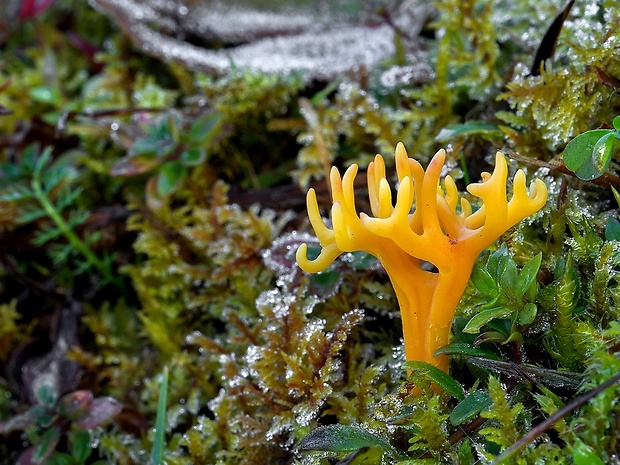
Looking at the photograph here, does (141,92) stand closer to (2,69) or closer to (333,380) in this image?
(2,69)

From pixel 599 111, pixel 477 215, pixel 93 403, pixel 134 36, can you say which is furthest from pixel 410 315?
pixel 134 36

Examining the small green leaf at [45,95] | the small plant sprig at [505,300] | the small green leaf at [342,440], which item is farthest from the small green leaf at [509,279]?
the small green leaf at [45,95]

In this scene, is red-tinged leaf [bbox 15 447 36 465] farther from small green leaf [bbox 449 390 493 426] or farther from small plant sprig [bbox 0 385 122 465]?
small green leaf [bbox 449 390 493 426]

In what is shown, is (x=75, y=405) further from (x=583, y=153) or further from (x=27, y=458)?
(x=583, y=153)

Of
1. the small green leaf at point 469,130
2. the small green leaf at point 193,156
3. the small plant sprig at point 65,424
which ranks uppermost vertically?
the small green leaf at point 469,130

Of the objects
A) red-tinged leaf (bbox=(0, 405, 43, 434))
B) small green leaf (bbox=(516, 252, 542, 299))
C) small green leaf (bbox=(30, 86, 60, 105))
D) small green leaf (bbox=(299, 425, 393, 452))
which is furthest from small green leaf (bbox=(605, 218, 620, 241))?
small green leaf (bbox=(30, 86, 60, 105))

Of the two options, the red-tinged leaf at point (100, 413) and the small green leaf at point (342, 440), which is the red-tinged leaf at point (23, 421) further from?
the small green leaf at point (342, 440)
